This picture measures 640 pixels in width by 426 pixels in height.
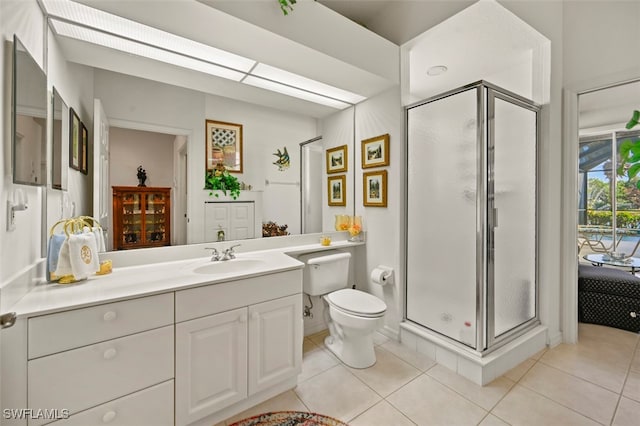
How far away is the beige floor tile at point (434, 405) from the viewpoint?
1.56 m

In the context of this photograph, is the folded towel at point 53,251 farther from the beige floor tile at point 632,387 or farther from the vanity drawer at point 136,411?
the beige floor tile at point 632,387

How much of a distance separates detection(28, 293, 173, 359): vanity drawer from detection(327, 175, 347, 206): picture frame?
1.79 meters

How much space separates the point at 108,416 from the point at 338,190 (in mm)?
2272

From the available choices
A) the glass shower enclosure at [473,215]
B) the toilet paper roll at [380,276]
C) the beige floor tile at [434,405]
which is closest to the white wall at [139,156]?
the toilet paper roll at [380,276]

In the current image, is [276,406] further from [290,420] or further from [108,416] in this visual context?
[108,416]

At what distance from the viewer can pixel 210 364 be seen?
1.48 m

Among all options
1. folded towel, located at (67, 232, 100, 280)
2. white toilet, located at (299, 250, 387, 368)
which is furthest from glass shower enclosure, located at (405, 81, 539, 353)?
folded towel, located at (67, 232, 100, 280)

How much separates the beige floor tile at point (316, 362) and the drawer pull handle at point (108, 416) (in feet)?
3.49

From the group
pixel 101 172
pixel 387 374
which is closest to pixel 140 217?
pixel 101 172

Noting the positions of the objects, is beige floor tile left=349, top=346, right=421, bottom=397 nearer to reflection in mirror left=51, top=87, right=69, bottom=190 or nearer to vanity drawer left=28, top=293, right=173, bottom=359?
vanity drawer left=28, top=293, right=173, bottom=359

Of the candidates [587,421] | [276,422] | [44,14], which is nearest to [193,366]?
[276,422]

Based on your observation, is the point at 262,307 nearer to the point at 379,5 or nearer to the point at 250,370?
the point at 250,370

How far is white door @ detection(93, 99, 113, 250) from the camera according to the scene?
5.51ft

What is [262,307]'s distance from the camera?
64.8 inches
